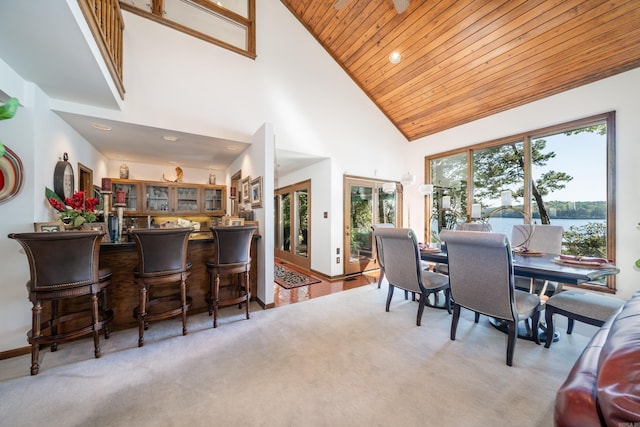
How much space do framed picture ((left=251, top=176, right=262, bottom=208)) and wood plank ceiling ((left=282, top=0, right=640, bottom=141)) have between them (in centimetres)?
307

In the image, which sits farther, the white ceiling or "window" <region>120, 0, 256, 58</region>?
"window" <region>120, 0, 256, 58</region>

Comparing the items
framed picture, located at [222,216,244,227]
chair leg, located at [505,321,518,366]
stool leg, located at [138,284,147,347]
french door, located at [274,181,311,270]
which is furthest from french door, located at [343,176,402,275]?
stool leg, located at [138,284,147,347]

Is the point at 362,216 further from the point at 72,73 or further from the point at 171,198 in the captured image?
the point at 72,73

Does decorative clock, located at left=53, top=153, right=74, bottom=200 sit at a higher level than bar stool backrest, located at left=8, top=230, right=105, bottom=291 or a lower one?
higher

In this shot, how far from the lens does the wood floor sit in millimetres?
3387

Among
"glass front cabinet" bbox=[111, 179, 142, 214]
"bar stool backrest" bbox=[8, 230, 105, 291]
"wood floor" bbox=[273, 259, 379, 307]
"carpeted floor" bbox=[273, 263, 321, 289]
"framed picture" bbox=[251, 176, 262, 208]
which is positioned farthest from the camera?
"glass front cabinet" bbox=[111, 179, 142, 214]

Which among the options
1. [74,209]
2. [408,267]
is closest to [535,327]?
[408,267]

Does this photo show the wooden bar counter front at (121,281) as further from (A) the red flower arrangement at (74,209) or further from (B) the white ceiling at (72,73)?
(B) the white ceiling at (72,73)

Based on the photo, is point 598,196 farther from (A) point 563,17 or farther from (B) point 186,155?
(B) point 186,155

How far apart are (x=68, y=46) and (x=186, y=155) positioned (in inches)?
101

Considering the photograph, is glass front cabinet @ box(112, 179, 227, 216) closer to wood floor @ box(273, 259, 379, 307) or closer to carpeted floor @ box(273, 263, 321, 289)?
carpeted floor @ box(273, 263, 321, 289)

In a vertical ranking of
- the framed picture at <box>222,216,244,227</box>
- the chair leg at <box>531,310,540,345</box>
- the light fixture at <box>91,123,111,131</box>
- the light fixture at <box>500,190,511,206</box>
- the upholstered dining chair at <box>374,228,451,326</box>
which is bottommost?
the chair leg at <box>531,310,540,345</box>

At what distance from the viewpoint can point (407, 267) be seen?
8.53 feet

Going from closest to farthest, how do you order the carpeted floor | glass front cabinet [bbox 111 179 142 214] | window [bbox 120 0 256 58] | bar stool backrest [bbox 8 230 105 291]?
bar stool backrest [bbox 8 230 105 291], window [bbox 120 0 256 58], the carpeted floor, glass front cabinet [bbox 111 179 142 214]
